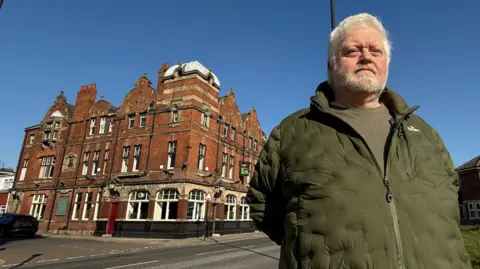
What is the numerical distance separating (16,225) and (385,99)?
2761 cm

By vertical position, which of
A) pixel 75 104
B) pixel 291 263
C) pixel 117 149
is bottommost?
pixel 291 263

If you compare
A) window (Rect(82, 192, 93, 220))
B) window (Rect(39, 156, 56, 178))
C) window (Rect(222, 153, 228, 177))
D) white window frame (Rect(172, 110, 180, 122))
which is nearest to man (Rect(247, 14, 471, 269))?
white window frame (Rect(172, 110, 180, 122))

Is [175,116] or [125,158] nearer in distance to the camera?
[175,116]

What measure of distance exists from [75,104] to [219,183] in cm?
1914

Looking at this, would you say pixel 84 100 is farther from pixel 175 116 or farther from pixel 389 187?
pixel 389 187

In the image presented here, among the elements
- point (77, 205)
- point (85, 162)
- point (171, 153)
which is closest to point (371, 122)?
point (171, 153)

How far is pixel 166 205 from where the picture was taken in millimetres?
22328

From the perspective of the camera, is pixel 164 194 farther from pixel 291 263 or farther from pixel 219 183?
pixel 291 263

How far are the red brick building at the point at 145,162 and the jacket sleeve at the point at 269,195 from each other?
2042cm

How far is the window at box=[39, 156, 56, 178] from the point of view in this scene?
30108mm

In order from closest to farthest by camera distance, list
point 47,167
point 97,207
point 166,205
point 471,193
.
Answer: point 166,205
point 97,207
point 47,167
point 471,193

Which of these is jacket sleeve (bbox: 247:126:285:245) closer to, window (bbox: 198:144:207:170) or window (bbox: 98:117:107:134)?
window (bbox: 198:144:207:170)

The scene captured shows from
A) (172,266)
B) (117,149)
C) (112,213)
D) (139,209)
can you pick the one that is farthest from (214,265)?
(117,149)

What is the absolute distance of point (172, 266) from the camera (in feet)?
32.3
